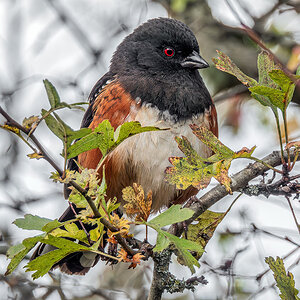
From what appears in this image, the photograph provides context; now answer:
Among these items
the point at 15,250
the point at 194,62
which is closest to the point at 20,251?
the point at 15,250

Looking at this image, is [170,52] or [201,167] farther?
[170,52]

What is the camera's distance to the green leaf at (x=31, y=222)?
139 centimetres

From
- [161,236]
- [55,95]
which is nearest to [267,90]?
[161,236]

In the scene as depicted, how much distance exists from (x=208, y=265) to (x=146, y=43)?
135 cm

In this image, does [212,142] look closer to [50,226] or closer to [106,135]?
[106,135]

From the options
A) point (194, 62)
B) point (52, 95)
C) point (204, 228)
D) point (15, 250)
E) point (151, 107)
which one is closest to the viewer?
point (52, 95)

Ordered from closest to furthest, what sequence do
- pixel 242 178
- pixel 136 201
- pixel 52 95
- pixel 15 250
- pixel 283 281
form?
1. pixel 52 95
2. pixel 15 250
3. pixel 283 281
4. pixel 136 201
5. pixel 242 178

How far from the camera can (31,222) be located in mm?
1405

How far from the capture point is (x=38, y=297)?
276 cm

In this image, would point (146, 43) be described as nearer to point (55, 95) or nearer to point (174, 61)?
point (174, 61)

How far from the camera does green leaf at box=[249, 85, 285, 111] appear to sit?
1.45 m

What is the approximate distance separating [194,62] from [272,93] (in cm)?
124

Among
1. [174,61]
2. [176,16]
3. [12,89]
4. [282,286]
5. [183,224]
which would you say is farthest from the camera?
[176,16]

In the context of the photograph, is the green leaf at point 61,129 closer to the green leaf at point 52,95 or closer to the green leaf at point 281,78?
the green leaf at point 52,95
